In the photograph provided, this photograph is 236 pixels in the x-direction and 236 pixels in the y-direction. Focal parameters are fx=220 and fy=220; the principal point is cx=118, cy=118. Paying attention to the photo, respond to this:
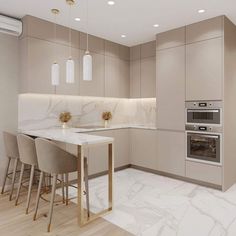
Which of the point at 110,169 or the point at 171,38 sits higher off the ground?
the point at 171,38

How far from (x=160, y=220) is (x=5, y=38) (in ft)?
11.4

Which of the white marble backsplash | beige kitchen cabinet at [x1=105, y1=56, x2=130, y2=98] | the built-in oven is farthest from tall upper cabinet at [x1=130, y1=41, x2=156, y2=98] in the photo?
the built-in oven

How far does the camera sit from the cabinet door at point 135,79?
197 inches

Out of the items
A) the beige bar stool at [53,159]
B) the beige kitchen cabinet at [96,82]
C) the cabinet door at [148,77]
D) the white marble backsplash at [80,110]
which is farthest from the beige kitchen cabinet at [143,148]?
the beige bar stool at [53,159]

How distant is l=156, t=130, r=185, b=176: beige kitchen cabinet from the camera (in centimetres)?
388

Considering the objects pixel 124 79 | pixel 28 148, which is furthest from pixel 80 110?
pixel 28 148

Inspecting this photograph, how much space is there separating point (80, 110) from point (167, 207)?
2513mm

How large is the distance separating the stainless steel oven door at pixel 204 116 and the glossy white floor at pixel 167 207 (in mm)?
1087

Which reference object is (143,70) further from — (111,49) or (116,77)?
(111,49)

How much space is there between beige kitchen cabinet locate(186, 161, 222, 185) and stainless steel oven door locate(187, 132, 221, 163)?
108 mm

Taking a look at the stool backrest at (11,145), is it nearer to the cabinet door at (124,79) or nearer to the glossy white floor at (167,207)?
the glossy white floor at (167,207)

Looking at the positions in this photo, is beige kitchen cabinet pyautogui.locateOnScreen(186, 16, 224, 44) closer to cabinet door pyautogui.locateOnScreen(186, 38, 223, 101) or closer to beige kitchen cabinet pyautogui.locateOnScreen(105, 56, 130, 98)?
cabinet door pyautogui.locateOnScreen(186, 38, 223, 101)

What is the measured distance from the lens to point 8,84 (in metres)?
3.53

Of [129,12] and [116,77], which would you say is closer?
[129,12]
